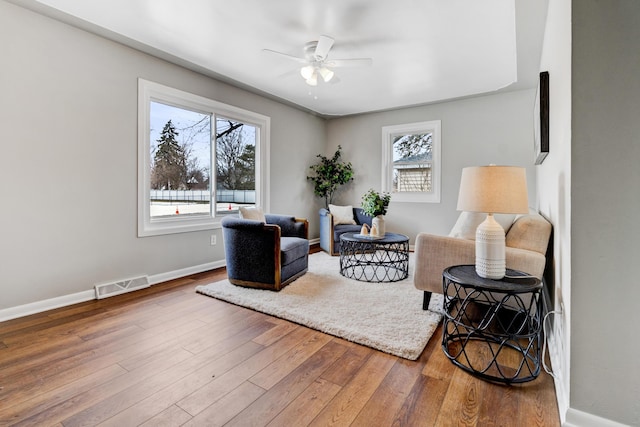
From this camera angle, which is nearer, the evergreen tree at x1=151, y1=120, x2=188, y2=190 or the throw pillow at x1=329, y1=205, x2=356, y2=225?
the evergreen tree at x1=151, y1=120, x2=188, y2=190

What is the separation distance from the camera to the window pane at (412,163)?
5.23 m

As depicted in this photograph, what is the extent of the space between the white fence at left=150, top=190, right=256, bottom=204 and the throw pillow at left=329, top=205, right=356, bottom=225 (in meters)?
1.39

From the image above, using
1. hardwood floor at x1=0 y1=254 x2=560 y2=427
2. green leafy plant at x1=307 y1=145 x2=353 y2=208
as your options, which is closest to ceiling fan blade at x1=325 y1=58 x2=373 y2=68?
hardwood floor at x1=0 y1=254 x2=560 y2=427

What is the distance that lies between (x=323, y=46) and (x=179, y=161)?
2.22m

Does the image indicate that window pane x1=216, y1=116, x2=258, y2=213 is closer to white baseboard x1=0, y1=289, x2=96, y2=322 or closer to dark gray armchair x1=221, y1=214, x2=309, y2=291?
dark gray armchair x1=221, y1=214, x2=309, y2=291

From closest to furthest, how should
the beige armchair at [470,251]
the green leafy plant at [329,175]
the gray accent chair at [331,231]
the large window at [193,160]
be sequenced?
the beige armchair at [470,251], the large window at [193,160], the gray accent chair at [331,231], the green leafy plant at [329,175]

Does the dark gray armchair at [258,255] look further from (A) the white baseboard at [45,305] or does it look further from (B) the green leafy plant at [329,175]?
(B) the green leafy plant at [329,175]

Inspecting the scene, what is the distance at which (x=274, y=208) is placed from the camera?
5055 millimetres

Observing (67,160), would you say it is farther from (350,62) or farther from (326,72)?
(350,62)

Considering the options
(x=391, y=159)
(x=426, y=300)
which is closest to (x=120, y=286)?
(x=426, y=300)

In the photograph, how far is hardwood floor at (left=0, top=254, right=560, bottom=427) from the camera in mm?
1378

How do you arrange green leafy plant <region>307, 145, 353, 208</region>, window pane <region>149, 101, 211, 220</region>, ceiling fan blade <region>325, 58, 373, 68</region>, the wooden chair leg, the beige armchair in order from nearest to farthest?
1. the beige armchair
2. the wooden chair leg
3. ceiling fan blade <region>325, 58, 373, 68</region>
4. window pane <region>149, 101, 211, 220</region>
5. green leafy plant <region>307, 145, 353, 208</region>

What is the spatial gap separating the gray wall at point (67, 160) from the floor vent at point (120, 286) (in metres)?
0.07

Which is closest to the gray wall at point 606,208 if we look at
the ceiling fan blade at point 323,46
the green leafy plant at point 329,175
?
the ceiling fan blade at point 323,46
